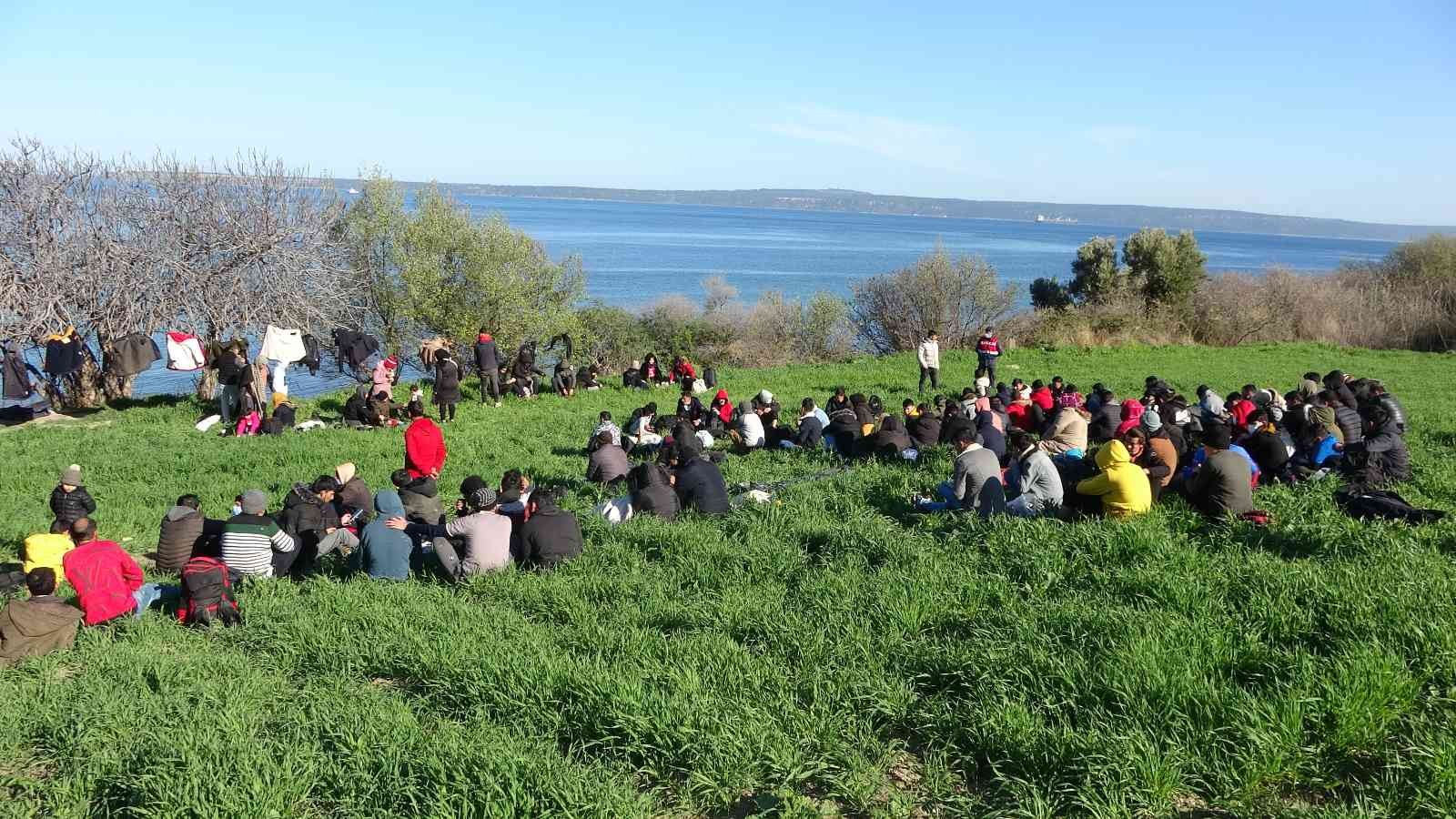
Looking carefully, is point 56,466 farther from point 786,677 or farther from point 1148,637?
point 1148,637

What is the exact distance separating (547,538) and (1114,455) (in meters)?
5.36

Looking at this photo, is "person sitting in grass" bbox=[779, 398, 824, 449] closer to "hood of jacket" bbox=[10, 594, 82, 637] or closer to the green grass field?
the green grass field

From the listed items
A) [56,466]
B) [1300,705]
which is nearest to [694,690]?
[1300,705]

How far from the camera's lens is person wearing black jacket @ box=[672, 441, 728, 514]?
10172 mm

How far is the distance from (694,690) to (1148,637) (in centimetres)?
277

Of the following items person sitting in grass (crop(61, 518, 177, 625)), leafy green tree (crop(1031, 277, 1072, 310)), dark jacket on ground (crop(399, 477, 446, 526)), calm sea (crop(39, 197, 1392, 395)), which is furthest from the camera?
calm sea (crop(39, 197, 1392, 395))

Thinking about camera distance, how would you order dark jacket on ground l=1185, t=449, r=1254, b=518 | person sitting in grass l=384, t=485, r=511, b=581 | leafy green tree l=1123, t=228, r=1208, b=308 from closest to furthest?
dark jacket on ground l=1185, t=449, r=1254, b=518, person sitting in grass l=384, t=485, r=511, b=581, leafy green tree l=1123, t=228, r=1208, b=308

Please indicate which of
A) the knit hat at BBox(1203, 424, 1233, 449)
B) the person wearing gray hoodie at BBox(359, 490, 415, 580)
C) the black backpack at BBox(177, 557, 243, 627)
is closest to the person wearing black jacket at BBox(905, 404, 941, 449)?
the knit hat at BBox(1203, 424, 1233, 449)

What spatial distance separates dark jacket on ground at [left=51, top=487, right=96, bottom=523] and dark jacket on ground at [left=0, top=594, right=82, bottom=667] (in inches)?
159

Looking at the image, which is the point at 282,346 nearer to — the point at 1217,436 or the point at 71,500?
the point at 71,500

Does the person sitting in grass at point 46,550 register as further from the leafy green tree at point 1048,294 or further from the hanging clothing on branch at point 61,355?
the leafy green tree at point 1048,294

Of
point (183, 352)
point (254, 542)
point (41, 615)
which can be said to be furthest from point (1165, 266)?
point (41, 615)

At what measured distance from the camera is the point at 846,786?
4.52m

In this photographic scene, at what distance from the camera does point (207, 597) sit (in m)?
7.65
